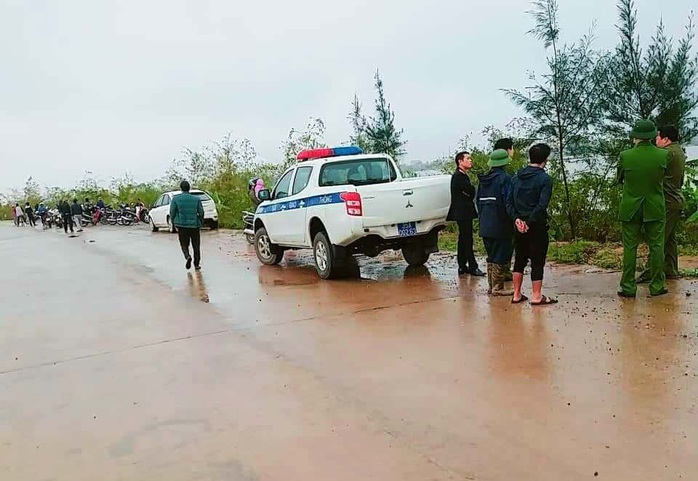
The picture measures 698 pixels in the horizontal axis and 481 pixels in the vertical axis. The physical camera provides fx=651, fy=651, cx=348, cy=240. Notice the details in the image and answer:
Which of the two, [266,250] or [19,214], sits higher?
[19,214]

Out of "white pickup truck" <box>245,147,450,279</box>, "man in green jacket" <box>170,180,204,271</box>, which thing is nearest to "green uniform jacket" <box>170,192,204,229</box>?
"man in green jacket" <box>170,180,204,271</box>

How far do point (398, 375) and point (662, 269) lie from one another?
11.6 ft

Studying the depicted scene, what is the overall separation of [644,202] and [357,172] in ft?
14.8

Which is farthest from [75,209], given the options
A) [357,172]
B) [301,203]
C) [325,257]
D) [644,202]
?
[644,202]

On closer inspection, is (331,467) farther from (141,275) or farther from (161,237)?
(161,237)

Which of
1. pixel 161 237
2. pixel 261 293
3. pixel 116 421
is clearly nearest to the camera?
pixel 116 421

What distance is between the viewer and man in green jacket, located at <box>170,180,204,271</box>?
1195cm

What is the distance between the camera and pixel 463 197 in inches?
351

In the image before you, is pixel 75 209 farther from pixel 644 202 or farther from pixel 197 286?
pixel 644 202

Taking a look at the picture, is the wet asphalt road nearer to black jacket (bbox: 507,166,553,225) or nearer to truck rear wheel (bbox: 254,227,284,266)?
black jacket (bbox: 507,166,553,225)

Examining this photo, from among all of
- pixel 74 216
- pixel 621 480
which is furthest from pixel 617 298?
pixel 74 216

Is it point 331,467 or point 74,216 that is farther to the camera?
point 74,216

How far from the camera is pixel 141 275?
1181 centimetres

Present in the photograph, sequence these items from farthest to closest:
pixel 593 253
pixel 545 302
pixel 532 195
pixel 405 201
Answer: pixel 593 253, pixel 405 201, pixel 545 302, pixel 532 195
